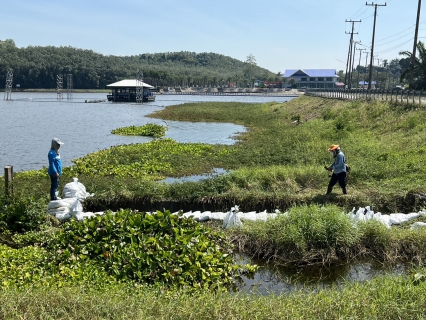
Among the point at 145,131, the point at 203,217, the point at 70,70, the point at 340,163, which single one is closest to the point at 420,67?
the point at 145,131

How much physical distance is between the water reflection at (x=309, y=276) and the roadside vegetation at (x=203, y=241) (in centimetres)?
22

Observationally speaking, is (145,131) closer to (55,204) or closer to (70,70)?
(55,204)

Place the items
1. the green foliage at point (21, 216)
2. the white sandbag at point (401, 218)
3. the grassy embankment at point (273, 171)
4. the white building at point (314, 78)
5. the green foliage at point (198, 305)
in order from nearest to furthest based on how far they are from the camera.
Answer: the green foliage at point (198, 305)
the green foliage at point (21, 216)
the white sandbag at point (401, 218)
the grassy embankment at point (273, 171)
the white building at point (314, 78)

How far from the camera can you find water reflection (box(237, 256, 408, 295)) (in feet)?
27.2

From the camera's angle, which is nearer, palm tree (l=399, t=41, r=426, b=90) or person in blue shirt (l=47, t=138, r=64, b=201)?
person in blue shirt (l=47, t=138, r=64, b=201)

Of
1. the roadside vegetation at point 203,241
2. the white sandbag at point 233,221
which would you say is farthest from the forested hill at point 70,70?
the white sandbag at point 233,221

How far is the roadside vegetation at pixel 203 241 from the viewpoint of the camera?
19.6 feet

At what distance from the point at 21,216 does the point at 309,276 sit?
260 inches

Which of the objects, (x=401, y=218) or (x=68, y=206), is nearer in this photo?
(x=401, y=218)

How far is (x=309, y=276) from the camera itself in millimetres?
8820

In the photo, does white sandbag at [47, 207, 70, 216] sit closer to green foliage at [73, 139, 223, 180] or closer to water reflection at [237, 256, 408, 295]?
water reflection at [237, 256, 408, 295]

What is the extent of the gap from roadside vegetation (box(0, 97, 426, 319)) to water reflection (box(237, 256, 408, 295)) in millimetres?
225

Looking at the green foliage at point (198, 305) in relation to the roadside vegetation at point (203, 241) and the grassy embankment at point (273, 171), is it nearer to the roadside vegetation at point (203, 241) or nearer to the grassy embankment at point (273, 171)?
the roadside vegetation at point (203, 241)

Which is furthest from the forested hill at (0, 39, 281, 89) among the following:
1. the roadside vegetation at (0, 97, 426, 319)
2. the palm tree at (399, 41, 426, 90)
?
the roadside vegetation at (0, 97, 426, 319)
